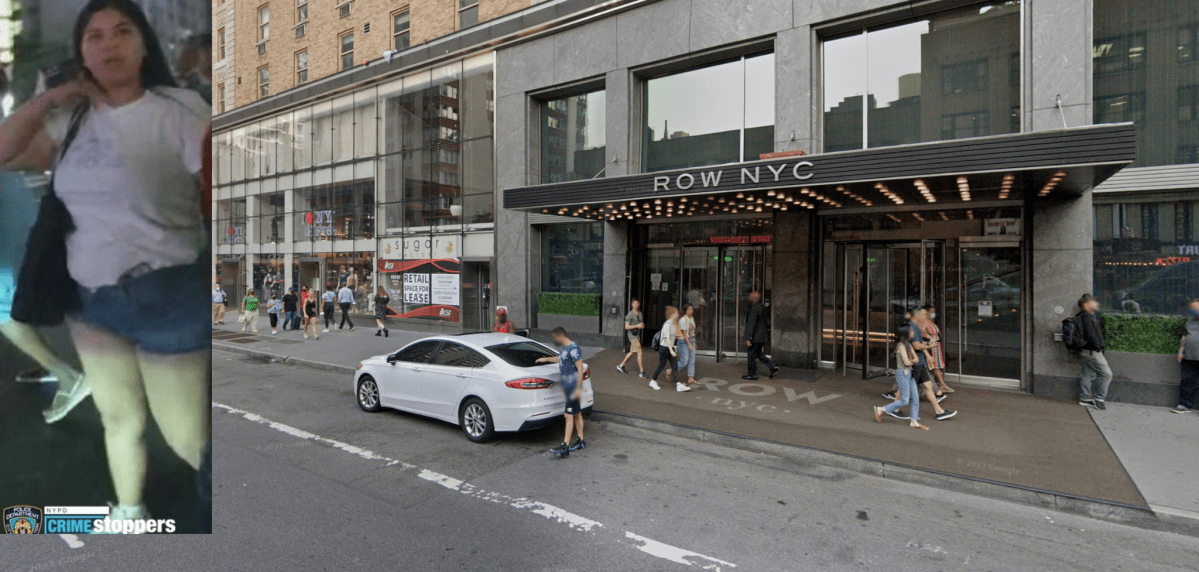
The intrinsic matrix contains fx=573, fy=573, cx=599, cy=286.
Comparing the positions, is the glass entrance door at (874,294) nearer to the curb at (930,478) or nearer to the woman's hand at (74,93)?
the curb at (930,478)

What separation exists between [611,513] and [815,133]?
403 inches

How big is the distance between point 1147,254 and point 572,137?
13.1 metres

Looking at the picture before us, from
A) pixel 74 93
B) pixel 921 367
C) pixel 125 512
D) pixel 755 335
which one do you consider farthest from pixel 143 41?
pixel 755 335

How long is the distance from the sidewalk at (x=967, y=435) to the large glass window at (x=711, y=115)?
571 cm

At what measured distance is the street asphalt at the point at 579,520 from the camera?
4680 mm

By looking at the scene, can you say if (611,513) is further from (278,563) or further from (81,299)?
(81,299)

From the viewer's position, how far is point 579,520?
550 centimetres

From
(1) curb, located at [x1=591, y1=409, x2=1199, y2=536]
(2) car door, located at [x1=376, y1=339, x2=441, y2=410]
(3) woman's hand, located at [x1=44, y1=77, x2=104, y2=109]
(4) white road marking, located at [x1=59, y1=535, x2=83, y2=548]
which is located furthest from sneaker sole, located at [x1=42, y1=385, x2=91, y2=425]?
(2) car door, located at [x1=376, y1=339, x2=441, y2=410]

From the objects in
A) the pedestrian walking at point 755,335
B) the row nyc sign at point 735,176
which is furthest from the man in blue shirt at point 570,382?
the pedestrian walking at point 755,335

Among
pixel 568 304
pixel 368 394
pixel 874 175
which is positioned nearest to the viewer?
pixel 874 175

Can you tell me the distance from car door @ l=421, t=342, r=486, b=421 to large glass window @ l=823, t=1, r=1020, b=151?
9.31 m

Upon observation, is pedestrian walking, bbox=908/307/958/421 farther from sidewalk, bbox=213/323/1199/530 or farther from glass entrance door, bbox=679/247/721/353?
glass entrance door, bbox=679/247/721/353

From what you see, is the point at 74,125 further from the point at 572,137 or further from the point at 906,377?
the point at 572,137

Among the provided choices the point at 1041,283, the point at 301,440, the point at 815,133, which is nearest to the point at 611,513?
the point at 301,440
